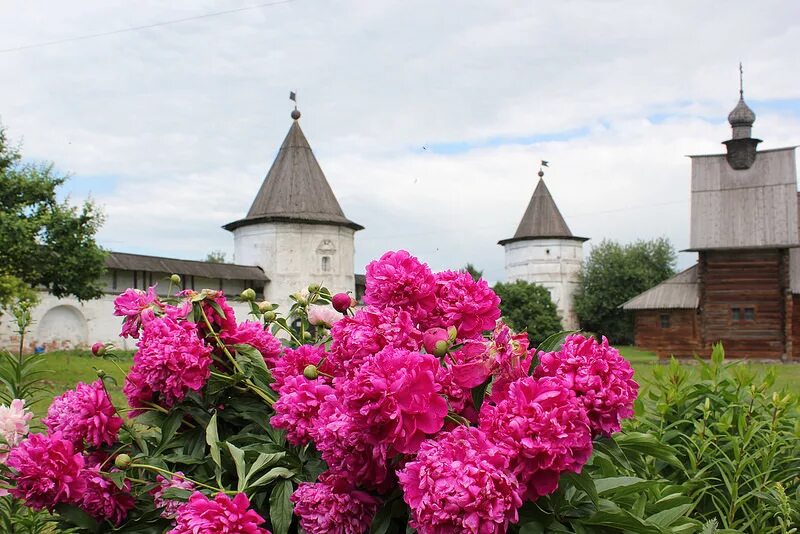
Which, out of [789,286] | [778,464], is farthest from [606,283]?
[778,464]

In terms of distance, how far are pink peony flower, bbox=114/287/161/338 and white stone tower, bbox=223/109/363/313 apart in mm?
31408

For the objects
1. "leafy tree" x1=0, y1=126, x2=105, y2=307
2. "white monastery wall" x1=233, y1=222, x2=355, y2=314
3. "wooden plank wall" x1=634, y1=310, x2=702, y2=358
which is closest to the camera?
"leafy tree" x1=0, y1=126, x2=105, y2=307

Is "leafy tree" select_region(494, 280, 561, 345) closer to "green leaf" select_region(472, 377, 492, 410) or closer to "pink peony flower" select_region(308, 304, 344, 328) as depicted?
"pink peony flower" select_region(308, 304, 344, 328)

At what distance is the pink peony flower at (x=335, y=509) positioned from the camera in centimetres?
140

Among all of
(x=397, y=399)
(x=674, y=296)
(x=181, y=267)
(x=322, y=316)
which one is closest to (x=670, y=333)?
(x=674, y=296)

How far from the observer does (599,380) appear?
1.25 m

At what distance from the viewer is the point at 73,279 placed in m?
16.6

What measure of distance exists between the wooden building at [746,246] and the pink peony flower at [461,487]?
25.7m

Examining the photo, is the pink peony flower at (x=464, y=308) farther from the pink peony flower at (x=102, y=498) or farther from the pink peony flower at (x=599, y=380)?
the pink peony flower at (x=102, y=498)

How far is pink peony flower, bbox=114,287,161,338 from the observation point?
178cm

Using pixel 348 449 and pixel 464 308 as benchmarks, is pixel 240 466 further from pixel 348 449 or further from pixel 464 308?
pixel 464 308

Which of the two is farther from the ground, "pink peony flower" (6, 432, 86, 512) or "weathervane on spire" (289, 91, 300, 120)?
"weathervane on spire" (289, 91, 300, 120)

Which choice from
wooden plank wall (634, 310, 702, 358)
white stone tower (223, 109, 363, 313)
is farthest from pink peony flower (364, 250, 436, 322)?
white stone tower (223, 109, 363, 313)

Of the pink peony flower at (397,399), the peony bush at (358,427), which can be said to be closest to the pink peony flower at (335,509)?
the peony bush at (358,427)
